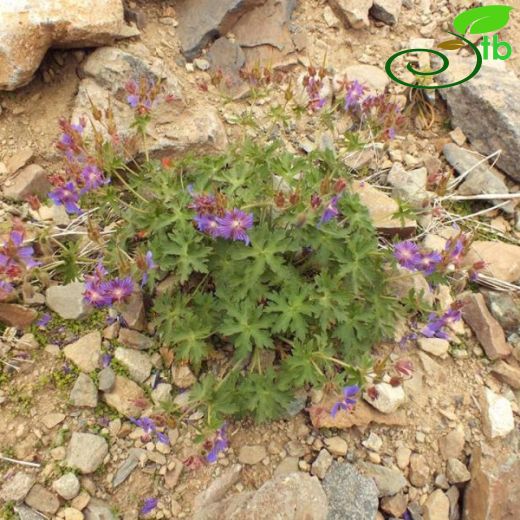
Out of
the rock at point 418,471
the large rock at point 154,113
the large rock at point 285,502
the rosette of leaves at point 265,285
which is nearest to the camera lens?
the large rock at point 285,502

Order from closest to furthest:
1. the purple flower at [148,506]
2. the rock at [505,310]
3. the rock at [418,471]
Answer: the purple flower at [148,506] → the rock at [418,471] → the rock at [505,310]

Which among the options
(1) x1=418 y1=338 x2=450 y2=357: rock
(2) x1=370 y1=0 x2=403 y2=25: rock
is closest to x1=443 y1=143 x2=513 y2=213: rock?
(1) x1=418 y1=338 x2=450 y2=357: rock

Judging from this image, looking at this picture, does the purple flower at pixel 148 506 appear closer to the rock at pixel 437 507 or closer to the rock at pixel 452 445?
the rock at pixel 437 507

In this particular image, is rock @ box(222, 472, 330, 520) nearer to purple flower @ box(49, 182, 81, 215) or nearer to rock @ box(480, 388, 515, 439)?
rock @ box(480, 388, 515, 439)

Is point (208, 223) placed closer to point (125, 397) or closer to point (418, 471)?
point (125, 397)

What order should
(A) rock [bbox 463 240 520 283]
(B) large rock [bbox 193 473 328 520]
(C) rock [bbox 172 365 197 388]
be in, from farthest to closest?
(A) rock [bbox 463 240 520 283], (C) rock [bbox 172 365 197 388], (B) large rock [bbox 193 473 328 520]

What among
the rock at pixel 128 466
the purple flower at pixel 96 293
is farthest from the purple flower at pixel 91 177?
the rock at pixel 128 466

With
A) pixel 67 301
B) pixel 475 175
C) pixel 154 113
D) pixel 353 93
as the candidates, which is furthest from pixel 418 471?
pixel 154 113
